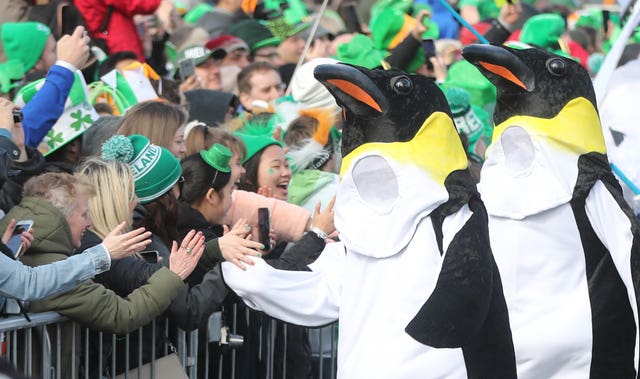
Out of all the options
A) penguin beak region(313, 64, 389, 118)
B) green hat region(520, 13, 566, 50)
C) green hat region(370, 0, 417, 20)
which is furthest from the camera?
green hat region(370, 0, 417, 20)

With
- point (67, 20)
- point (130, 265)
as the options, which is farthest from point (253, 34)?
point (130, 265)

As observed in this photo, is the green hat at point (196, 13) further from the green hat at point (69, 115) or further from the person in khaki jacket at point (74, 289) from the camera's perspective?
the person in khaki jacket at point (74, 289)

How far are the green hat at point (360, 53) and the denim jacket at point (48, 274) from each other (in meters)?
5.22

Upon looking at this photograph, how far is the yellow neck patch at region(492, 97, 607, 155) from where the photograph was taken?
5641 millimetres

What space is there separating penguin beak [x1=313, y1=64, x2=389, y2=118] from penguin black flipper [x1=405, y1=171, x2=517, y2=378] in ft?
1.21

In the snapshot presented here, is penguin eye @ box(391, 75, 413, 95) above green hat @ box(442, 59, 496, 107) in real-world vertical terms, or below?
above

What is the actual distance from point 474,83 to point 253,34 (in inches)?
72.8

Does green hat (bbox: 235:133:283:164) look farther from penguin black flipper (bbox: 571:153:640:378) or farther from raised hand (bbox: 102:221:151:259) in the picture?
raised hand (bbox: 102:221:151:259)

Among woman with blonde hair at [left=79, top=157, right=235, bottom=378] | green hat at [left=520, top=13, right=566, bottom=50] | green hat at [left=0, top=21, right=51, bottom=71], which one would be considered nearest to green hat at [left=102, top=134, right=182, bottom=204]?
woman with blonde hair at [left=79, top=157, right=235, bottom=378]

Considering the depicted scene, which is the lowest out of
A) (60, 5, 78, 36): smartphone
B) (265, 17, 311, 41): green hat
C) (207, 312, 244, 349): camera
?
(265, 17, 311, 41): green hat

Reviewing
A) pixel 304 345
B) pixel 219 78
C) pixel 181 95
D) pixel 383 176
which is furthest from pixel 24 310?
pixel 219 78

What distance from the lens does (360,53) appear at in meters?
10.0

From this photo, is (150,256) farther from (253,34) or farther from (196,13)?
(196,13)

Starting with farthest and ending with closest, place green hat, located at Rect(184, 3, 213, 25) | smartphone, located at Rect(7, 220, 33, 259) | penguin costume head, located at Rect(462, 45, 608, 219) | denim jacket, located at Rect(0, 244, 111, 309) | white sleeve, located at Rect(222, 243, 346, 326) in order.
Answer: green hat, located at Rect(184, 3, 213, 25) → penguin costume head, located at Rect(462, 45, 608, 219) → white sleeve, located at Rect(222, 243, 346, 326) → smartphone, located at Rect(7, 220, 33, 259) → denim jacket, located at Rect(0, 244, 111, 309)
